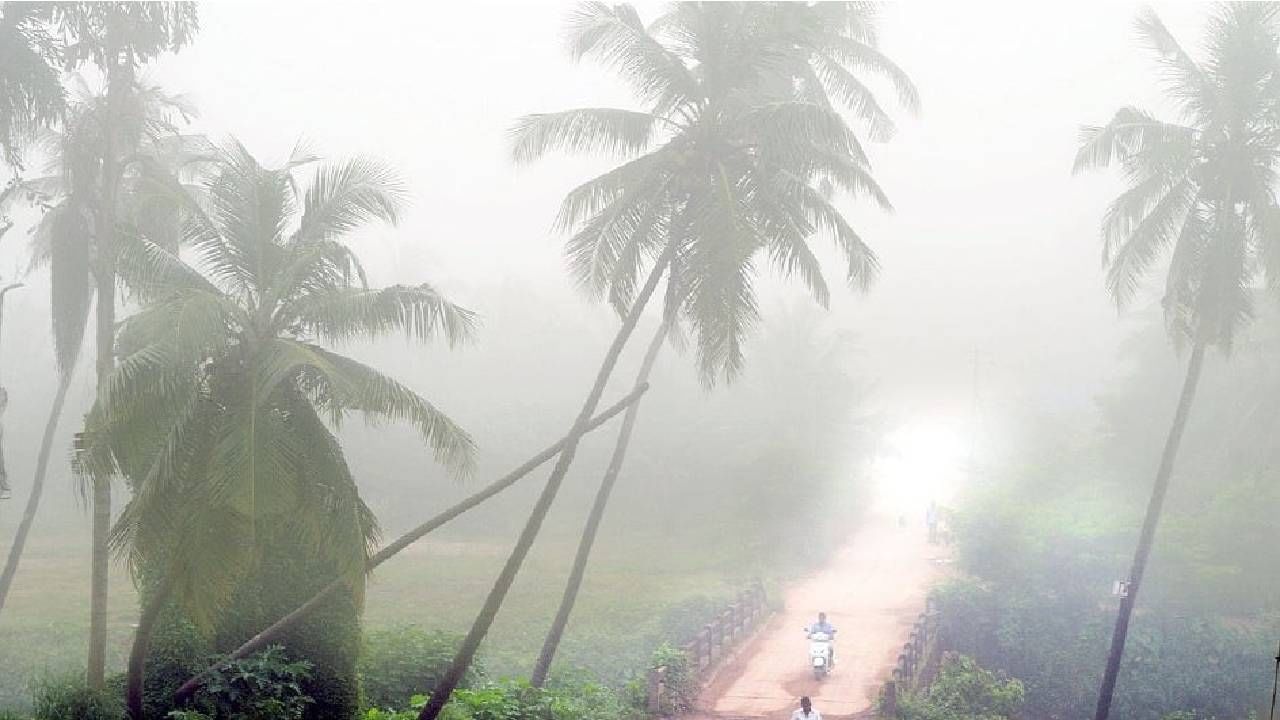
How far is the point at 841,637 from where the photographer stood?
23453 mm

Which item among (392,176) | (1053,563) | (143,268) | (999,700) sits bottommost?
(999,700)

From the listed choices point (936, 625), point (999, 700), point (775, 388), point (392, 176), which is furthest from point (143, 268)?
point (775, 388)

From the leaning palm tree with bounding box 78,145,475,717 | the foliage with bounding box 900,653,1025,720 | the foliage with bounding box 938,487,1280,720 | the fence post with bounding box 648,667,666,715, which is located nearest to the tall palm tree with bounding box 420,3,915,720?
the leaning palm tree with bounding box 78,145,475,717

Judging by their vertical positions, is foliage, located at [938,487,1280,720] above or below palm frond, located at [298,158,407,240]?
below

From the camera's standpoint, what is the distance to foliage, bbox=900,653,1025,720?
17.6 metres

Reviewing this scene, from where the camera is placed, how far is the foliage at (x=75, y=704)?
986 centimetres

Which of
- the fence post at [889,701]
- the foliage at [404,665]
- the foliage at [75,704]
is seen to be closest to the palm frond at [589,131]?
the foliage at [404,665]

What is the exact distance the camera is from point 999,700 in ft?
66.8

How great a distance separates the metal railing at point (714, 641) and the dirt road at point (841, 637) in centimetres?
33

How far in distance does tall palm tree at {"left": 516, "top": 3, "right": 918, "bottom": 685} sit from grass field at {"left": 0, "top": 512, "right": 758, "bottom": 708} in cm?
1117

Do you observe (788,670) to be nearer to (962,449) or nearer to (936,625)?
(936,625)

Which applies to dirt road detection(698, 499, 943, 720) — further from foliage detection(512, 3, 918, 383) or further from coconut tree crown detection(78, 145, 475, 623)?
coconut tree crown detection(78, 145, 475, 623)

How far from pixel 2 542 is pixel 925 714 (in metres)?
33.7

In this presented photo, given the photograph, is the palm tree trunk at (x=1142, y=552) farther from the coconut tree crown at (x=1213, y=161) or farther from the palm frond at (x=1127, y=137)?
the palm frond at (x=1127, y=137)
